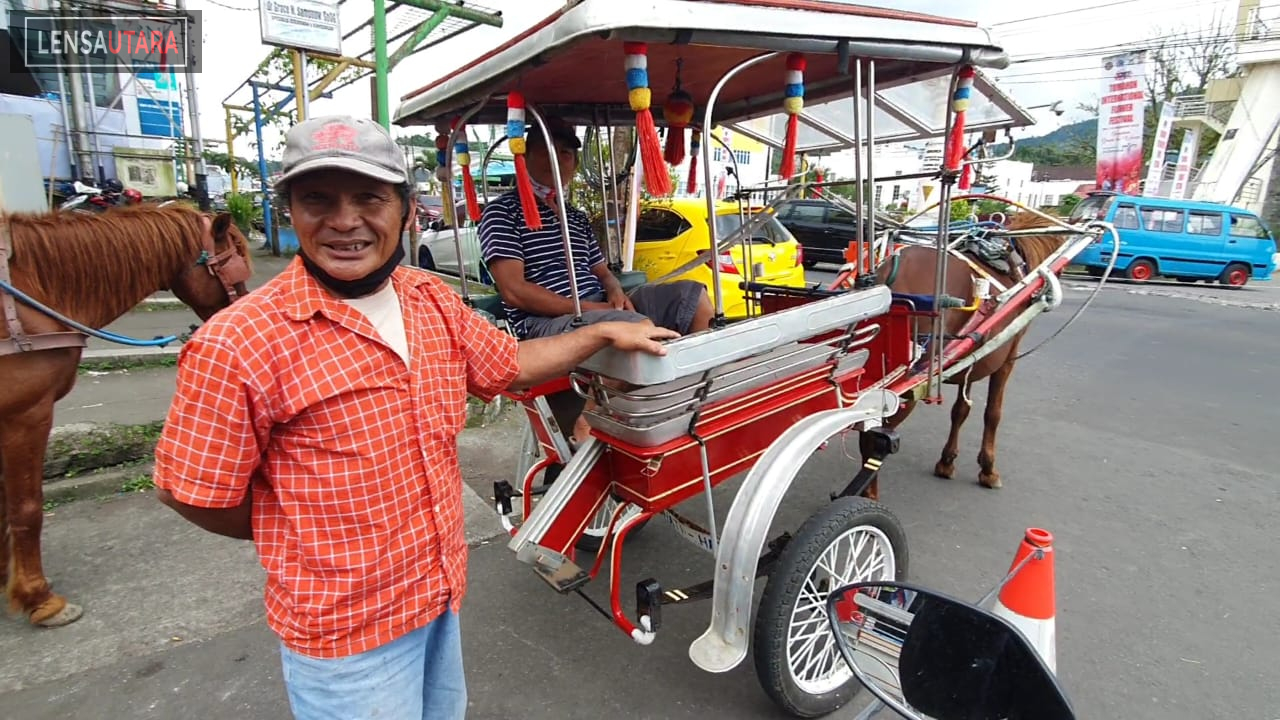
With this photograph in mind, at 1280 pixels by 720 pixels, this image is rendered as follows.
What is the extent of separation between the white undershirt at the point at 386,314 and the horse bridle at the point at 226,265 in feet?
7.59

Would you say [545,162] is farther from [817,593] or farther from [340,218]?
[817,593]

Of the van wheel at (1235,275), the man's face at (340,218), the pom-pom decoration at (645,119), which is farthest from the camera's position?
the van wheel at (1235,275)

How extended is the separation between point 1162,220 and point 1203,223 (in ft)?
2.85

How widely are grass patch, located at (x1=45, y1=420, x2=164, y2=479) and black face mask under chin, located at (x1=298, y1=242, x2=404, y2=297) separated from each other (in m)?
3.47

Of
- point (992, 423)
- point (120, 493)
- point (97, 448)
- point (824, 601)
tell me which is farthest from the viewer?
point (992, 423)

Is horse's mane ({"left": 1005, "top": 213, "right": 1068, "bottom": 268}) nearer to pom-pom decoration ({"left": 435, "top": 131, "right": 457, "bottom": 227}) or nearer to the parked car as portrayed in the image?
pom-pom decoration ({"left": 435, "top": 131, "right": 457, "bottom": 227})

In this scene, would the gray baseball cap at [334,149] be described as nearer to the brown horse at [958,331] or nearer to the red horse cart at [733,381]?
the red horse cart at [733,381]

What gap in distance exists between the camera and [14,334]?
2.43 m

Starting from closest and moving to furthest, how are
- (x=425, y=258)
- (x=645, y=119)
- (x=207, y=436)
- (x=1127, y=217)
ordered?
1. (x=207, y=436)
2. (x=645, y=119)
3. (x=425, y=258)
4. (x=1127, y=217)

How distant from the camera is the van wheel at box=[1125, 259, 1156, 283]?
13750 millimetres

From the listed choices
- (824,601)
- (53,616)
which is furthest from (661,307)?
(53,616)

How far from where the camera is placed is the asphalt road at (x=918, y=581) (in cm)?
232

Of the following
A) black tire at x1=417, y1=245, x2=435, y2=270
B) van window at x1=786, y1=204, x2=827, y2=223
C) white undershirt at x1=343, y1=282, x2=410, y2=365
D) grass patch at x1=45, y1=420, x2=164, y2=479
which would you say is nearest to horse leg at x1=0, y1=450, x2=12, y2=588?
grass patch at x1=45, y1=420, x2=164, y2=479

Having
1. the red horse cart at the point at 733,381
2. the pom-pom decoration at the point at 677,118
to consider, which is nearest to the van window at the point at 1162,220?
the red horse cart at the point at 733,381
